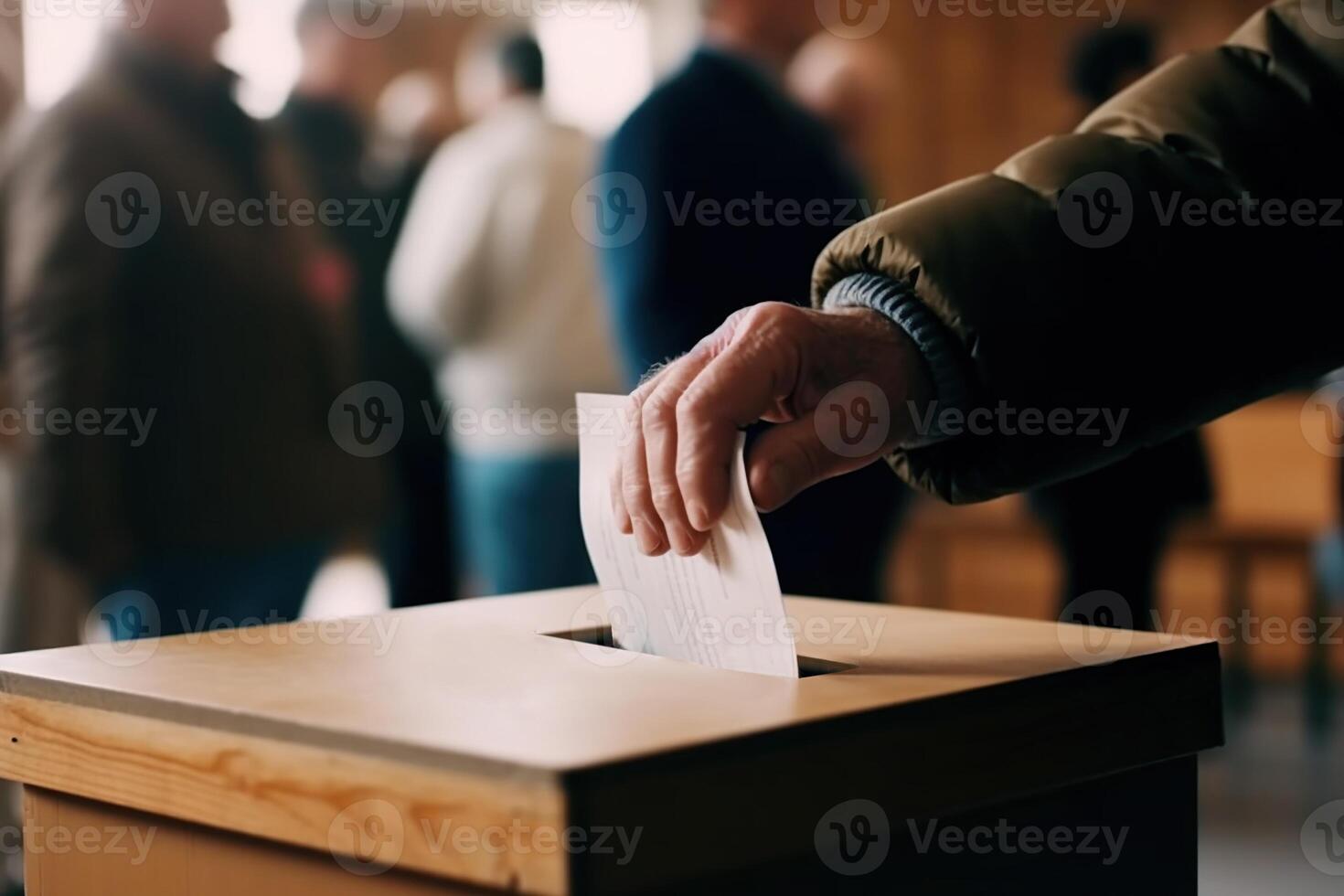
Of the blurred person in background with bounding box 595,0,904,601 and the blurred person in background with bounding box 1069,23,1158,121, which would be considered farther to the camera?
the blurred person in background with bounding box 1069,23,1158,121

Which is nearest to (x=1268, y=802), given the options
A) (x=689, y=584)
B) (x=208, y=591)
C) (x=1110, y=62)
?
(x=1110, y=62)

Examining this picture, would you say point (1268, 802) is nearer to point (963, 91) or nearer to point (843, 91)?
point (843, 91)

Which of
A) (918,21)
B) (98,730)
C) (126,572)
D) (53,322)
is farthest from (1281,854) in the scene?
(918,21)

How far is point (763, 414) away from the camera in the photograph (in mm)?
959

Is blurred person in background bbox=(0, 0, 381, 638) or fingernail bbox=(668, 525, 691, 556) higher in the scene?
blurred person in background bbox=(0, 0, 381, 638)

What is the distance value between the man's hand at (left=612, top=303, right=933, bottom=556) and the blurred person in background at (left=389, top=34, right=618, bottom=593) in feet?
6.69

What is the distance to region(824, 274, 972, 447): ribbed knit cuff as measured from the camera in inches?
40.0

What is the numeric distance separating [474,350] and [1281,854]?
176 cm

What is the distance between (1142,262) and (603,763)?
1.89ft

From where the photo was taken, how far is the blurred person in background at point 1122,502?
299 cm

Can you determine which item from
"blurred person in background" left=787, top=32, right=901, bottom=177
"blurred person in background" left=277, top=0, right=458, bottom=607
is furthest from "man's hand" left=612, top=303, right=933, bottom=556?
"blurred person in background" left=787, top=32, right=901, bottom=177

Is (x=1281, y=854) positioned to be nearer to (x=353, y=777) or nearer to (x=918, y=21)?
(x=353, y=777)

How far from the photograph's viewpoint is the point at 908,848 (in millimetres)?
862

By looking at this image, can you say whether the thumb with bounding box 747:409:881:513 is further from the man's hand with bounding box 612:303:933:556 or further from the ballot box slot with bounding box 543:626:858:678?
the ballot box slot with bounding box 543:626:858:678
